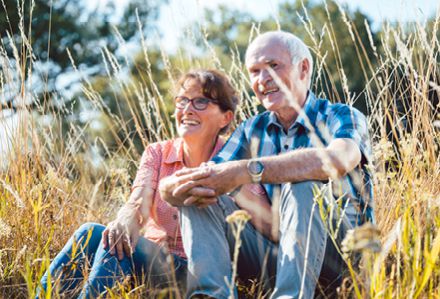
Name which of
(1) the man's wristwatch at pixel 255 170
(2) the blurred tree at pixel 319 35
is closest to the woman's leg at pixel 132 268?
(1) the man's wristwatch at pixel 255 170

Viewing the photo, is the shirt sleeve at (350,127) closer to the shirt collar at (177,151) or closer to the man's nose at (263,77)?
the man's nose at (263,77)

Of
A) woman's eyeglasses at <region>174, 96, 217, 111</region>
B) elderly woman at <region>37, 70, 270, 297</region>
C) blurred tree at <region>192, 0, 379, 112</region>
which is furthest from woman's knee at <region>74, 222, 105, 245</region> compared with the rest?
blurred tree at <region>192, 0, 379, 112</region>

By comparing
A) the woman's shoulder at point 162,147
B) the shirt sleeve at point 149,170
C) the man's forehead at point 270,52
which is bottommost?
the shirt sleeve at point 149,170

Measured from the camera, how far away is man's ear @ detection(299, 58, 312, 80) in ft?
8.37

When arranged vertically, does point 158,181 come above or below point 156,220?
above

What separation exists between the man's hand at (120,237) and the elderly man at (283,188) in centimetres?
20

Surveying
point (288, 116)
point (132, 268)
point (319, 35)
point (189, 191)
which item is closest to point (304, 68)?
point (288, 116)

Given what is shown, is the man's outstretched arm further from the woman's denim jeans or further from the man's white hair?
the man's white hair

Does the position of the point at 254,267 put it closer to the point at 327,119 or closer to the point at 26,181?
the point at 327,119

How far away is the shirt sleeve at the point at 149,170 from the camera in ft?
8.42

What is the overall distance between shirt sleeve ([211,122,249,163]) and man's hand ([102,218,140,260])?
1.46 feet

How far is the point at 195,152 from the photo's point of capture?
2.65 m

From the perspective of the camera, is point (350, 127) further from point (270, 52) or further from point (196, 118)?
point (196, 118)

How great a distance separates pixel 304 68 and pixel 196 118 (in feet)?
1.64
